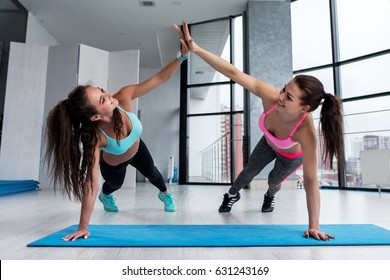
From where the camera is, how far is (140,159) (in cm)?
195

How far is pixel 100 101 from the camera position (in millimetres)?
1393

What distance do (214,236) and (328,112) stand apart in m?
0.84

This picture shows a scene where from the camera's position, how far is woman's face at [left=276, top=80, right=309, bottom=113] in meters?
1.36

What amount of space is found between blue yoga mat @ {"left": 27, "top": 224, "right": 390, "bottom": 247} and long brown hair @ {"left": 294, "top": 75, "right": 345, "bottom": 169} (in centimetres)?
38

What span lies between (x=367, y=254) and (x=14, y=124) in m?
4.67

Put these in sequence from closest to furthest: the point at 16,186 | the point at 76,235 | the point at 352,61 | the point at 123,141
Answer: the point at 76,235, the point at 123,141, the point at 16,186, the point at 352,61

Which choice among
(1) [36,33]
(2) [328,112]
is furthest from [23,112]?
(2) [328,112]

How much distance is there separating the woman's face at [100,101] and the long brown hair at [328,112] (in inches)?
37.8

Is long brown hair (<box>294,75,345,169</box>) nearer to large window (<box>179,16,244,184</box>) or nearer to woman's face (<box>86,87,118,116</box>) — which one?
woman's face (<box>86,87,118,116</box>)

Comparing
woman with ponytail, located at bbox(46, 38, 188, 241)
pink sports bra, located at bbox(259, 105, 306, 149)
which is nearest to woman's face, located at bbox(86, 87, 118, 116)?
woman with ponytail, located at bbox(46, 38, 188, 241)

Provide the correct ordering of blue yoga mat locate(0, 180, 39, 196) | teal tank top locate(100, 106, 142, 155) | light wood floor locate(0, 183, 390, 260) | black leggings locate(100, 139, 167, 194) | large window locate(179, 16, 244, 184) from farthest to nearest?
1. large window locate(179, 16, 244, 184)
2. blue yoga mat locate(0, 180, 39, 196)
3. black leggings locate(100, 139, 167, 194)
4. teal tank top locate(100, 106, 142, 155)
5. light wood floor locate(0, 183, 390, 260)

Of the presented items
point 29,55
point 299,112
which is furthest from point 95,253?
point 29,55

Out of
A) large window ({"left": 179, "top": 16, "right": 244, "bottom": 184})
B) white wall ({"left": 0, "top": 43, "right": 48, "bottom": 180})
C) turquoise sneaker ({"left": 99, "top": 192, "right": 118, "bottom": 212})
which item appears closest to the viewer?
turquoise sneaker ({"left": 99, "top": 192, "right": 118, "bottom": 212})

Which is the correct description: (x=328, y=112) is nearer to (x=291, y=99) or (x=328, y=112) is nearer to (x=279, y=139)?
(x=291, y=99)
